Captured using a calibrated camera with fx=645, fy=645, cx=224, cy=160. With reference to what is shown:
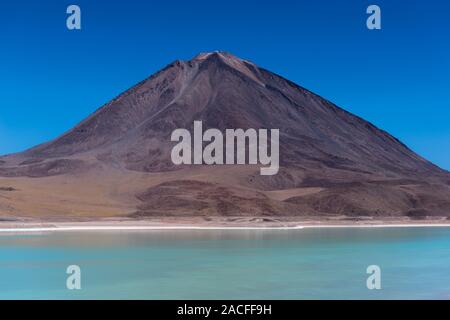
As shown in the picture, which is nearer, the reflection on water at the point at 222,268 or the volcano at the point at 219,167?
the reflection on water at the point at 222,268

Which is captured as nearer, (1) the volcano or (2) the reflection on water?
(2) the reflection on water

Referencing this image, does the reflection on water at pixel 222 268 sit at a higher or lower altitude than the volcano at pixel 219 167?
lower

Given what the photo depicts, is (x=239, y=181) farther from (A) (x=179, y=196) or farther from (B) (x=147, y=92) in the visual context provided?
(B) (x=147, y=92)

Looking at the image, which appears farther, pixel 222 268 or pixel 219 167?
pixel 219 167

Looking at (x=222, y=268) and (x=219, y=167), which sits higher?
(x=219, y=167)
